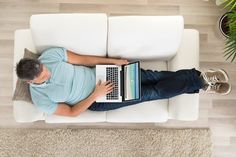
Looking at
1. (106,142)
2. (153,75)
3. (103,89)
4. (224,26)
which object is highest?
(224,26)

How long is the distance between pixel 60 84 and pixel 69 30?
32cm

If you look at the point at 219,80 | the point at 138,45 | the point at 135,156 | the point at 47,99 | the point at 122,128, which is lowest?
the point at 135,156

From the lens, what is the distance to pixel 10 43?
2.79 metres

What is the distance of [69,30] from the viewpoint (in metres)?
2.12

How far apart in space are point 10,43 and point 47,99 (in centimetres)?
93

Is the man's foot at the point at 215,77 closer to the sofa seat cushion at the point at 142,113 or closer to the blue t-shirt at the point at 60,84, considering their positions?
the sofa seat cushion at the point at 142,113

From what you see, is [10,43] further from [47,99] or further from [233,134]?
[233,134]

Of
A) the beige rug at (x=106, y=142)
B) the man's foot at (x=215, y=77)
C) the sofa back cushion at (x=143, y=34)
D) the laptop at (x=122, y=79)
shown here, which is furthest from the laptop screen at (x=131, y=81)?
the beige rug at (x=106, y=142)

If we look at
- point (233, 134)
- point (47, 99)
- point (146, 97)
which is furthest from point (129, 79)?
point (233, 134)

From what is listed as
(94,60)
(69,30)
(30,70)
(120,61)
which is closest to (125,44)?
(120,61)

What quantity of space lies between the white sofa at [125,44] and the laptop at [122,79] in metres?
0.11

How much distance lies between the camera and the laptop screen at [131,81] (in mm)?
2170

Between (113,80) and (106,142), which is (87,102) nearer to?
(113,80)

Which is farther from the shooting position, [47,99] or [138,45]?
[138,45]
